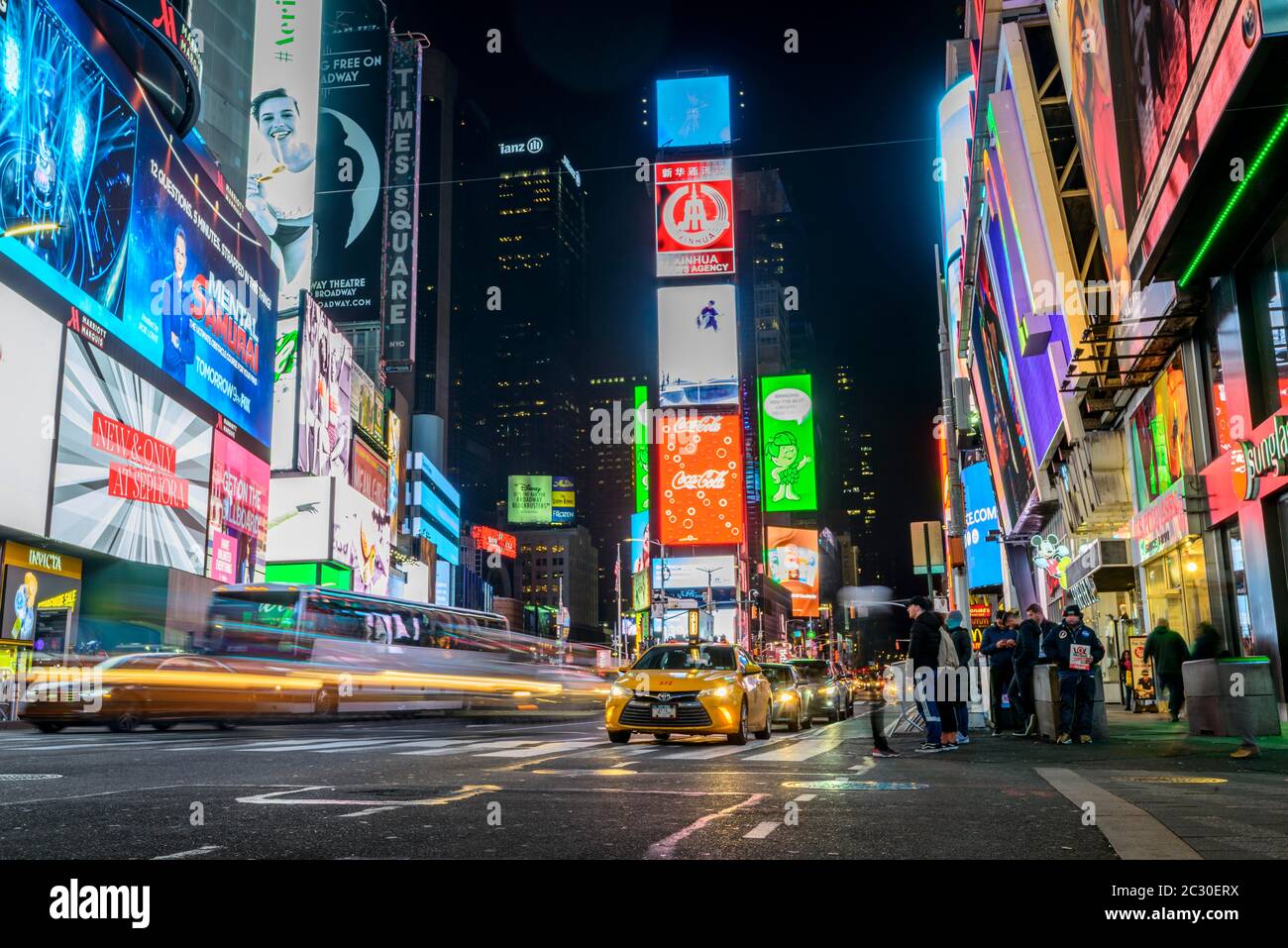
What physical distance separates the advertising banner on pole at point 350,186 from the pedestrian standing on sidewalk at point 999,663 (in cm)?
6831

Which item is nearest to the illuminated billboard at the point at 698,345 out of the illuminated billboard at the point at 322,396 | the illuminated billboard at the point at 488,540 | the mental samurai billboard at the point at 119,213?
the illuminated billboard at the point at 322,396

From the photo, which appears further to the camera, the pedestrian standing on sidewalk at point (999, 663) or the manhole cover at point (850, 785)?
the pedestrian standing on sidewalk at point (999, 663)

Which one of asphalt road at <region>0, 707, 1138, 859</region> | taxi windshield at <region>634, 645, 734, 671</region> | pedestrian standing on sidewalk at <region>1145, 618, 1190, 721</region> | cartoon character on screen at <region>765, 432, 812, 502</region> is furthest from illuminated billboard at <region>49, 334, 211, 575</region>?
cartoon character on screen at <region>765, 432, 812, 502</region>

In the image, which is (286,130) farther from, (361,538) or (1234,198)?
(1234,198)

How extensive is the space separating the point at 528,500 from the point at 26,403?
123 metres

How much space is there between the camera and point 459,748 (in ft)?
44.0

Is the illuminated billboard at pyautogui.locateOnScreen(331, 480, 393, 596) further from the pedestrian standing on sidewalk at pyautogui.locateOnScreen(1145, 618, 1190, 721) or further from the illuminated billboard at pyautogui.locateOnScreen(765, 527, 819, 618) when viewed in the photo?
the illuminated billboard at pyautogui.locateOnScreen(765, 527, 819, 618)

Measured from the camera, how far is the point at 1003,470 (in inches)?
1703

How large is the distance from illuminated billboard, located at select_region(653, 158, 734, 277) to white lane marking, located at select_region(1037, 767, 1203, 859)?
95.7m

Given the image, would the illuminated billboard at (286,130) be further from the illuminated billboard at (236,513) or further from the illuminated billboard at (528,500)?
the illuminated billboard at (528,500)

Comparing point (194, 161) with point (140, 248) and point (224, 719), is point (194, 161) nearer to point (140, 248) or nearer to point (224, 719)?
point (140, 248)

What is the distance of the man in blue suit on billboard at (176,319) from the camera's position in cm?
4034

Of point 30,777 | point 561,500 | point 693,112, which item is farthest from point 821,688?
point 561,500
